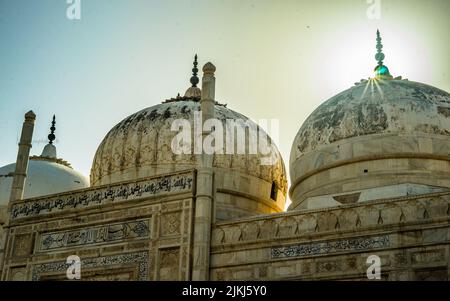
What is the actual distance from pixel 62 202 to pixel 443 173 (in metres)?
7.35

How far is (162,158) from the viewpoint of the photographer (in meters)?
15.0

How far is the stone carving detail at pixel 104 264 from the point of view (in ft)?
38.2

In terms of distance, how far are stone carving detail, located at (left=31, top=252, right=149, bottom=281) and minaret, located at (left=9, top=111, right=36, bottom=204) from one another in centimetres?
179

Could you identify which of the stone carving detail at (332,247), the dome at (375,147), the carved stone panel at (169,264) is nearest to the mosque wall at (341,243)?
the stone carving detail at (332,247)

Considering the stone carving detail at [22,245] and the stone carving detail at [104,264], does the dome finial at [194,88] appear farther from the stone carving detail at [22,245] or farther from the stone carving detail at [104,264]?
the stone carving detail at [104,264]

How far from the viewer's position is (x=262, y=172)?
15422 millimetres

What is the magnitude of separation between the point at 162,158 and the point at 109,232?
10.1ft

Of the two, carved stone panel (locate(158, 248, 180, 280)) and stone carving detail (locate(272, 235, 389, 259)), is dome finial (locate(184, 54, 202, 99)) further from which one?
stone carving detail (locate(272, 235, 389, 259))

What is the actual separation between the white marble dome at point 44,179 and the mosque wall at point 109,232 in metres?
5.52

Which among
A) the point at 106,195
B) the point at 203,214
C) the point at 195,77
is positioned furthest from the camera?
the point at 195,77

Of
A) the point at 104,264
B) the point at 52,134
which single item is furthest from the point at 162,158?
the point at 52,134

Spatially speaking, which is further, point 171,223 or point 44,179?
point 44,179

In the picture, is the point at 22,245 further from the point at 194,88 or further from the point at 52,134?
the point at 52,134
